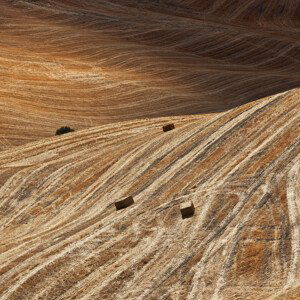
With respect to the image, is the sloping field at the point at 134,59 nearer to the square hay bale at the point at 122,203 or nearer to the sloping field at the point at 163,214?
the sloping field at the point at 163,214

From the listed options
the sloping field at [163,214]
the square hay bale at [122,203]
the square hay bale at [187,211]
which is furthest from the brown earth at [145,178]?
the square hay bale at [122,203]

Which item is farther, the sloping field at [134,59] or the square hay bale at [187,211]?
the sloping field at [134,59]

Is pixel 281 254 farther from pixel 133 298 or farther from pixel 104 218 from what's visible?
pixel 104 218

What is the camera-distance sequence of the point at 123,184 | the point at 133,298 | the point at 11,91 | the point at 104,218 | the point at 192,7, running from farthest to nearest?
the point at 192,7, the point at 11,91, the point at 123,184, the point at 104,218, the point at 133,298

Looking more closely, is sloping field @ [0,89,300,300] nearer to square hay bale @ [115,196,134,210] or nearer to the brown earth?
the brown earth

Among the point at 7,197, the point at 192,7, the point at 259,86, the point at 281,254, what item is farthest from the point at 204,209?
the point at 192,7
